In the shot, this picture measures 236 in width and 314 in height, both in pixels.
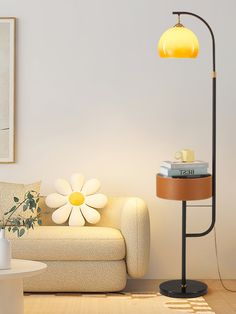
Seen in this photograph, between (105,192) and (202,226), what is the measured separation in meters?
0.85

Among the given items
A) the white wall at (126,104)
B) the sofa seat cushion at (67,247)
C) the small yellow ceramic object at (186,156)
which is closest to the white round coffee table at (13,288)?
the sofa seat cushion at (67,247)

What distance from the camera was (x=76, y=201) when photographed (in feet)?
18.5

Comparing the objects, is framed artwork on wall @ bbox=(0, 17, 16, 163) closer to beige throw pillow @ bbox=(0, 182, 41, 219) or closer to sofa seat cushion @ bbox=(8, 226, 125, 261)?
beige throw pillow @ bbox=(0, 182, 41, 219)

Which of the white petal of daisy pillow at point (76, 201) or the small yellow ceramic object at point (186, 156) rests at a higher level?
the small yellow ceramic object at point (186, 156)

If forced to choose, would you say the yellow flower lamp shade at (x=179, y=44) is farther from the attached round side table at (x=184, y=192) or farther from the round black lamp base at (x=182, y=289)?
the round black lamp base at (x=182, y=289)

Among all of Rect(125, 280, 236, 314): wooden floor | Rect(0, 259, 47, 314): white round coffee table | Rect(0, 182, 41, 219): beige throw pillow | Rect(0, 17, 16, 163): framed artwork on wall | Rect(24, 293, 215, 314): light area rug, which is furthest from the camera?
Rect(0, 17, 16, 163): framed artwork on wall

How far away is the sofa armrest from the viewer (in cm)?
525

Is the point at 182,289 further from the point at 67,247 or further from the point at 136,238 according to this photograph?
the point at 67,247

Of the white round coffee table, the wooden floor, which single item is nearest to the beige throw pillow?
the wooden floor

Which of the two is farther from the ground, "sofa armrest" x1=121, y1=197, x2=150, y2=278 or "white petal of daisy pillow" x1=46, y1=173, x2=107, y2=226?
"white petal of daisy pillow" x1=46, y1=173, x2=107, y2=226

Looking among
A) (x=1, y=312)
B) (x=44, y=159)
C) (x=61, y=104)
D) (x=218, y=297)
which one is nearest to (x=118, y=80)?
(x=61, y=104)

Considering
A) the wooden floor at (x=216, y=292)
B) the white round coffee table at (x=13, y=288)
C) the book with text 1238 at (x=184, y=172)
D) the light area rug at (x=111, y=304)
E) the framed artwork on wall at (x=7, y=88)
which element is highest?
the framed artwork on wall at (x=7, y=88)

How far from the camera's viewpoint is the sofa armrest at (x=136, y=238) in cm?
525

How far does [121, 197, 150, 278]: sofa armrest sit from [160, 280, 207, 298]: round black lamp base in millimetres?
219
